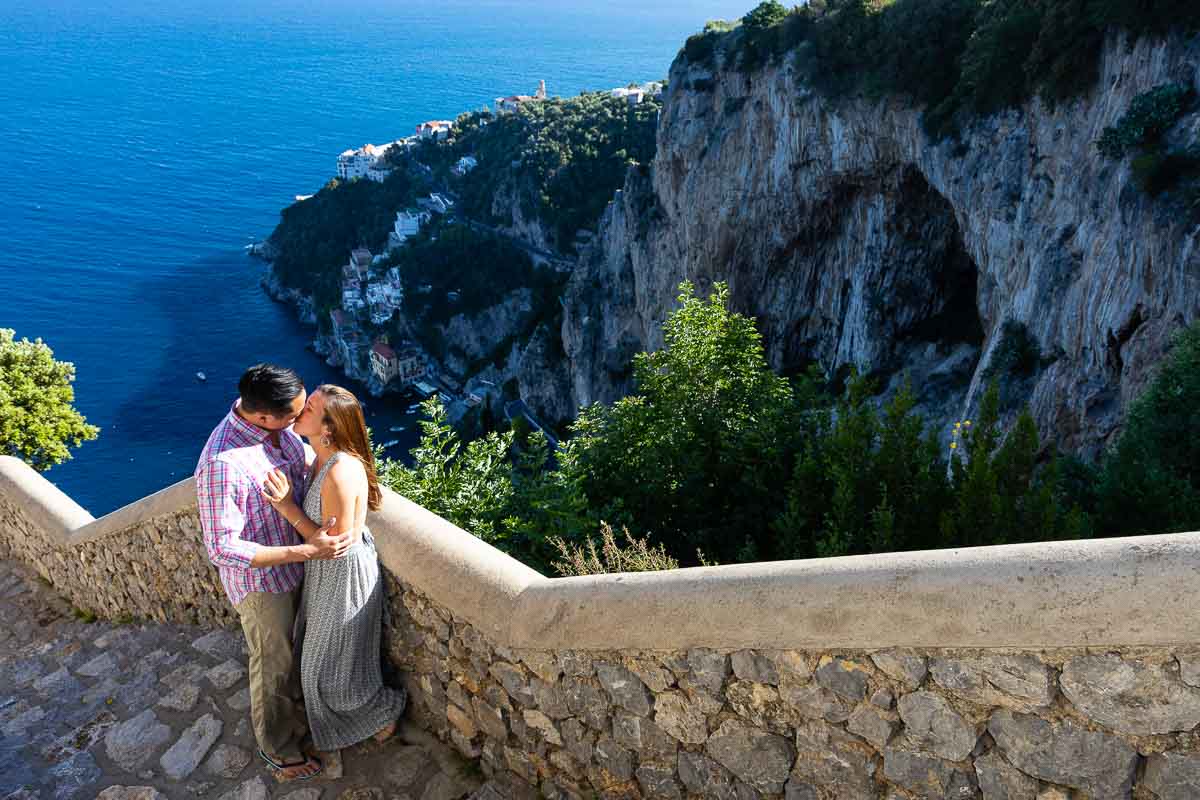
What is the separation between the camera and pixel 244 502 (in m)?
3.81

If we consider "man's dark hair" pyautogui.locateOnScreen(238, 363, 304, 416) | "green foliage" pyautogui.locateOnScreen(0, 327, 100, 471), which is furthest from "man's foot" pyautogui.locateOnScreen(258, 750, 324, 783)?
"green foliage" pyautogui.locateOnScreen(0, 327, 100, 471)

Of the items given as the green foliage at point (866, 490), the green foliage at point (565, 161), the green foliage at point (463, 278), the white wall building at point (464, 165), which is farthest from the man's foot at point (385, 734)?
the white wall building at point (464, 165)

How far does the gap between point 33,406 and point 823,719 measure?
15812 mm

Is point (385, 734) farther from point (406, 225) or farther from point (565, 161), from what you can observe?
point (406, 225)

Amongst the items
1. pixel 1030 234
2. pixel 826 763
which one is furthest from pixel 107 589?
pixel 1030 234

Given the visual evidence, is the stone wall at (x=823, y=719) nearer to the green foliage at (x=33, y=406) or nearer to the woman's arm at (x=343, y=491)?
the woman's arm at (x=343, y=491)

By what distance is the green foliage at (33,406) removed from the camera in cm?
1451

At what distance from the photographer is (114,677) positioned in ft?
19.1

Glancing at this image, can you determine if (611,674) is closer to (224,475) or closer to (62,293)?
(224,475)

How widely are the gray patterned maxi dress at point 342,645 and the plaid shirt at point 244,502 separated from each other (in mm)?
160

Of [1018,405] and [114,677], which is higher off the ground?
[114,677]

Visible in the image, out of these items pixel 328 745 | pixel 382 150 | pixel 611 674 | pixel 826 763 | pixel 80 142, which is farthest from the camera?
pixel 80 142

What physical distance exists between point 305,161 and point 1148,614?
133 metres

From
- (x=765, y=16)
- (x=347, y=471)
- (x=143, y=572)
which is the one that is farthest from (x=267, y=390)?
(x=765, y=16)
